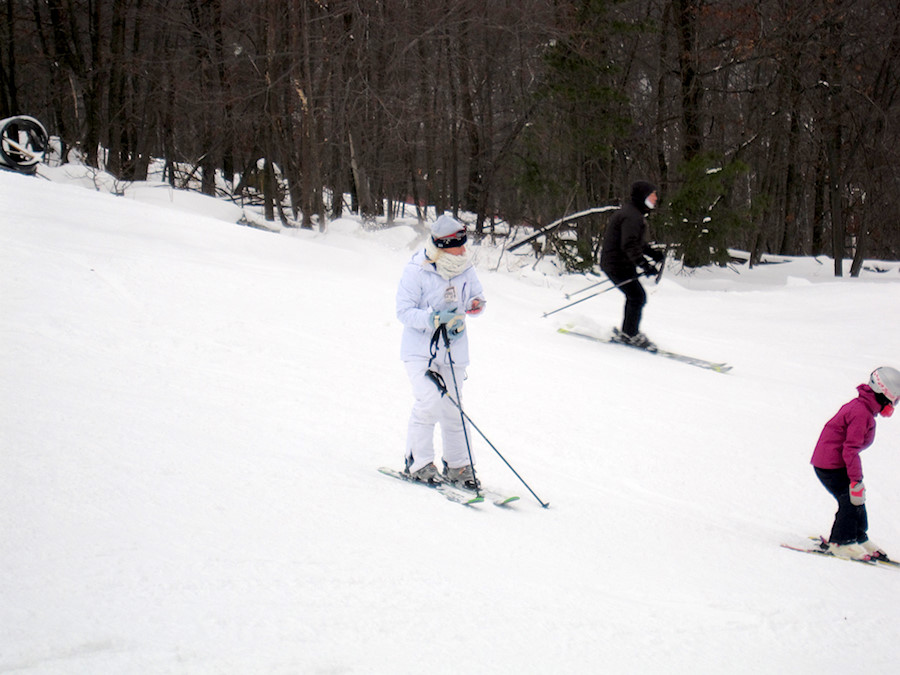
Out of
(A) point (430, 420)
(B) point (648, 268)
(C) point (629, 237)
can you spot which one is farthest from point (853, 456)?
(C) point (629, 237)

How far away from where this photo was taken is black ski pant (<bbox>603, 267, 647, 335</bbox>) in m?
9.37

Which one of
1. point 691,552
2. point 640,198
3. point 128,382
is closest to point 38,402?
point 128,382

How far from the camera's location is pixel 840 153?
77.2ft

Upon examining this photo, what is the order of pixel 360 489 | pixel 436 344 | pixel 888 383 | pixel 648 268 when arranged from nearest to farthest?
pixel 360 489 → pixel 888 383 → pixel 436 344 → pixel 648 268

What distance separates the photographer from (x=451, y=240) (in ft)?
15.2

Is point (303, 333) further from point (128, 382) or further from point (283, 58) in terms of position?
point (283, 58)

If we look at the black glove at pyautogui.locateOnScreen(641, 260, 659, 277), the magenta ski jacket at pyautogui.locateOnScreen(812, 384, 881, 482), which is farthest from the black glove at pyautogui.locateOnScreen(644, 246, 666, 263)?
the magenta ski jacket at pyautogui.locateOnScreen(812, 384, 881, 482)

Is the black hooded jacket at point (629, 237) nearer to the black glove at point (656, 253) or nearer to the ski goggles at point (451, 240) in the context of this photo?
the black glove at point (656, 253)

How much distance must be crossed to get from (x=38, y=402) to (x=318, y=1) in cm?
1363

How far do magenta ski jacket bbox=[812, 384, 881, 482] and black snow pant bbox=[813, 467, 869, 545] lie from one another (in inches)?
3.0

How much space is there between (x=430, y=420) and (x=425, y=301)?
73 cm

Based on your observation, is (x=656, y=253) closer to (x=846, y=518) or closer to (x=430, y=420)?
(x=846, y=518)

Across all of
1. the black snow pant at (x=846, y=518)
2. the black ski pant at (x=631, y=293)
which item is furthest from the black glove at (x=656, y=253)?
the black snow pant at (x=846, y=518)

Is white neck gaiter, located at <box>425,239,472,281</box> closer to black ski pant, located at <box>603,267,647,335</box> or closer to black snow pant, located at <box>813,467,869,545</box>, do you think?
black snow pant, located at <box>813,467,869,545</box>
